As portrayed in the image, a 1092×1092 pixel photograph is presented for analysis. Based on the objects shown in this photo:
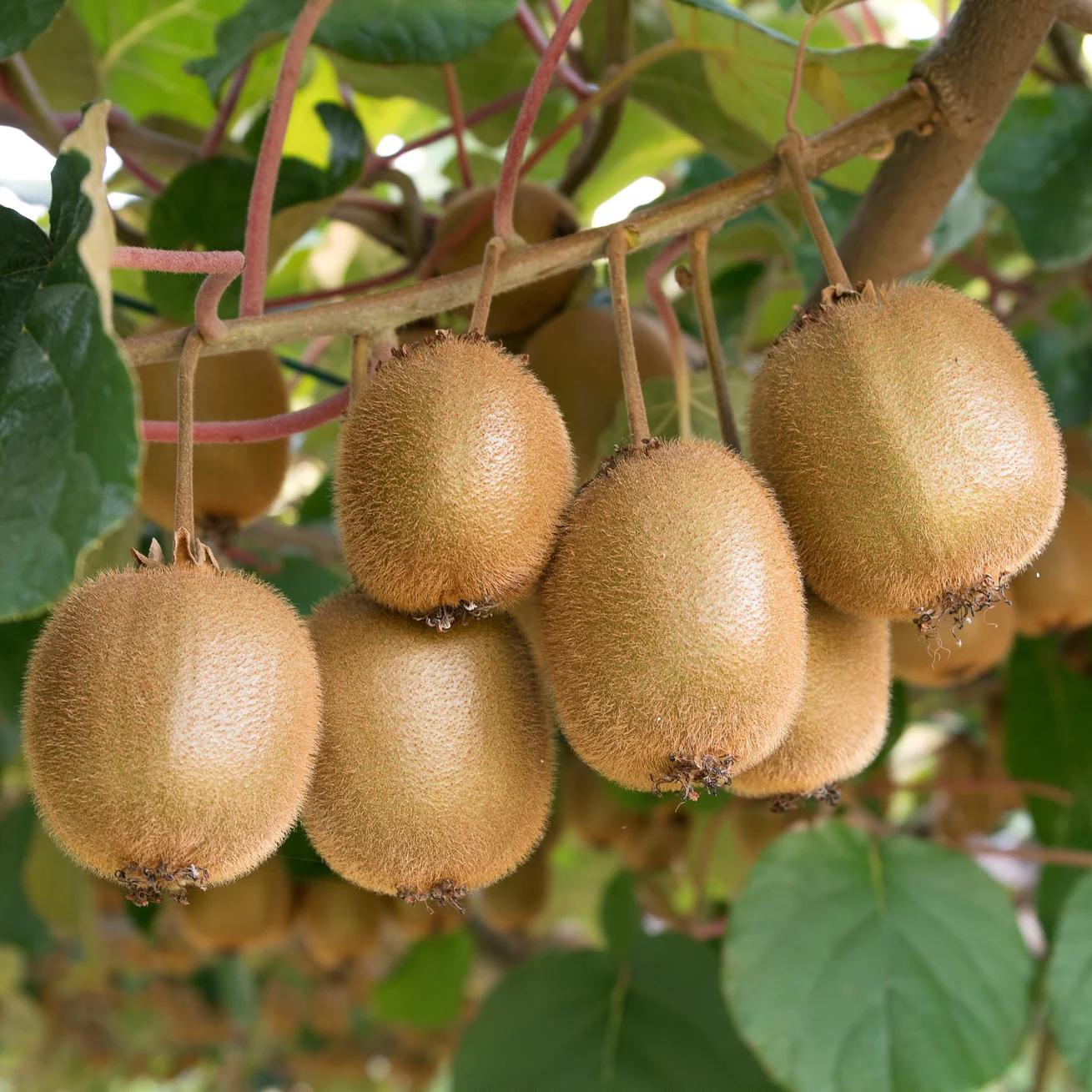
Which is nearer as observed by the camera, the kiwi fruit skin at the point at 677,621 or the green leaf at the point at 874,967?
the kiwi fruit skin at the point at 677,621

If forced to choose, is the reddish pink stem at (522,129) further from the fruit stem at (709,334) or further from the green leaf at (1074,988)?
the green leaf at (1074,988)

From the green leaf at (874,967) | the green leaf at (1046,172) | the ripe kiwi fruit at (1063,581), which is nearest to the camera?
the green leaf at (874,967)

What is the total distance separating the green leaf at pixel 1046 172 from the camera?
118cm

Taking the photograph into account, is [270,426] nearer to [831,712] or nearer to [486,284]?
[486,284]

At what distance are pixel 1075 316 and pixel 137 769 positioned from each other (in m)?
1.86

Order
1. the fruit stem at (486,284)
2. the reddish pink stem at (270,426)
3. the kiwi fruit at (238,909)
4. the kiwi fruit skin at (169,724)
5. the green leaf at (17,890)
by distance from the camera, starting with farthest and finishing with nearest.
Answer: the green leaf at (17,890)
the kiwi fruit at (238,909)
the reddish pink stem at (270,426)
the fruit stem at (486,284)
the kiwi fruit skin at (169,724)

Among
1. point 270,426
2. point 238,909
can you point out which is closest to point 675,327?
point 270,426

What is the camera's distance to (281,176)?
3.47 ft

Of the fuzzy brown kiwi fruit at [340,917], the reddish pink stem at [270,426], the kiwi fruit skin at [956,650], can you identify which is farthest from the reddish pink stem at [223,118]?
the fuzzy brown kiwi fruit at [340,917]

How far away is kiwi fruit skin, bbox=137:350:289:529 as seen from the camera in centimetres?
100

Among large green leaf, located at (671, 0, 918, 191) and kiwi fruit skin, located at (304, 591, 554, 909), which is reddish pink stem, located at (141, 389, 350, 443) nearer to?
kiwi fruit skin, located at (304, 591, 554, 909)

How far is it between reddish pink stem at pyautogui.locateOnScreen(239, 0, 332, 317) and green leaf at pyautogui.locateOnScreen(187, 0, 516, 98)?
0.18 metres

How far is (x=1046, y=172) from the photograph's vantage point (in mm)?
1202

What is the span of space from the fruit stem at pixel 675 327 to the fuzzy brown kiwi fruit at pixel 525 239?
20cm
